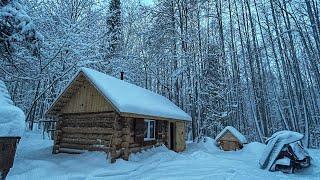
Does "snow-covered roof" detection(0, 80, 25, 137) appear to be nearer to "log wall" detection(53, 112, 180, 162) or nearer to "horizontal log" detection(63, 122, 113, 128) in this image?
"log wall" detection(53, 112, 180, 162)

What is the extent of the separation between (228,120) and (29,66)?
2229 cm

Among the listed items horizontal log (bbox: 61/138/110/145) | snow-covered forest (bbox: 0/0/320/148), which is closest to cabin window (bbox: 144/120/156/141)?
horizontal log (bbox: 61/138/110/145)

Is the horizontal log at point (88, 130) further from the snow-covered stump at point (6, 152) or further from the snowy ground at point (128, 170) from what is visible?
the snow-covered stump at point (6, 152)

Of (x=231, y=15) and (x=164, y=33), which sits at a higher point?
(x=231, y=15)

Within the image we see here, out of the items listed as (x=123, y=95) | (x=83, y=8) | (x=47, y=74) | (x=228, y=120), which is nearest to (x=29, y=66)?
(x=47, y=74)

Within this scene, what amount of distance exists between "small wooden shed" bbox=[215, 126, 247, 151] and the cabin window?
6.87 meters

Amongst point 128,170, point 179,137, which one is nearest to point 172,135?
point 179,137

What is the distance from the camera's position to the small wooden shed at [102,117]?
1392cm

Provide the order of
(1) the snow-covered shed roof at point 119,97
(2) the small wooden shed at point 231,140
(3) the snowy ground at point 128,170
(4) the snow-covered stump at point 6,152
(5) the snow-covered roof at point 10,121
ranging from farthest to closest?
1. (2) the small wooden shed at point 231,140
2. (1) the snow-covered shed roof at point 119,97
3. (3) the snowy ground at point 128,170
4. (4) the snow-covered stump at point 6,152
5. (5) the snow-covered roof at point 10,121

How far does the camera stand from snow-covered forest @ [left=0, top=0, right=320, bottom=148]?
17.3m

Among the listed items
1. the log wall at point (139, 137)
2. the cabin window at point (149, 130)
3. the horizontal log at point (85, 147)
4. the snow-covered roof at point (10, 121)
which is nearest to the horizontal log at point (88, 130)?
the horizontal log at point (85, 147)

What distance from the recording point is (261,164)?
12461 mm

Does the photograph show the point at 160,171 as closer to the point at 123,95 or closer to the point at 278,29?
the point at 123,95

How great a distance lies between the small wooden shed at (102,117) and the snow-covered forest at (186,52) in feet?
5.82
